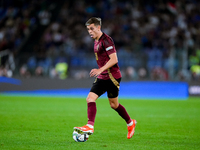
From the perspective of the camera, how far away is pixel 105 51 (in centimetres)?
660

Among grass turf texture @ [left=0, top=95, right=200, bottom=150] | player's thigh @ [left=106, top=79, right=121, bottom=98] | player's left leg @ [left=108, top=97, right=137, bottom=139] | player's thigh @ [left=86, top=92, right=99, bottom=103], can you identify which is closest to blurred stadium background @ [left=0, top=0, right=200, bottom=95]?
grass turf texture @ [left=0, top=95, right=200, bottom=150]

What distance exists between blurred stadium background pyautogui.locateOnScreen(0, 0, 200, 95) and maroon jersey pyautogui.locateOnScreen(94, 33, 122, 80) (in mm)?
12612

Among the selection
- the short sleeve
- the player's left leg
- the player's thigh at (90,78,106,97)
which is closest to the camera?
the short sleeve

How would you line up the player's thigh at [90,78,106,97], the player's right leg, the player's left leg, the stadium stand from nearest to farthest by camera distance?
the player's right leg < the player's thigh at [90,78,106,97] < the player's left leg < the stadium stand

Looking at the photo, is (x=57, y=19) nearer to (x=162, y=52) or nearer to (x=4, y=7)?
(x=4, y=7)

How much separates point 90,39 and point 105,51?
1807 cm

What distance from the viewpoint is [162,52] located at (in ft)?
73.4

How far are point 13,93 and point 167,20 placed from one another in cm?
1223

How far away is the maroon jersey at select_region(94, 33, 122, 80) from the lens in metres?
6.48

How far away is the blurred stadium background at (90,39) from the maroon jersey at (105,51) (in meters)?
12.6

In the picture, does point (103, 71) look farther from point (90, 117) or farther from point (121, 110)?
point (121, 110)

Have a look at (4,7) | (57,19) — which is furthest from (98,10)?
(4,7)

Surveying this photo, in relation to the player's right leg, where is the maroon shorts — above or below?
above

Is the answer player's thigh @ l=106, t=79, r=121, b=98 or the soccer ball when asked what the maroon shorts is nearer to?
player's thigh @ l=106, t=79, r=121, b=98
